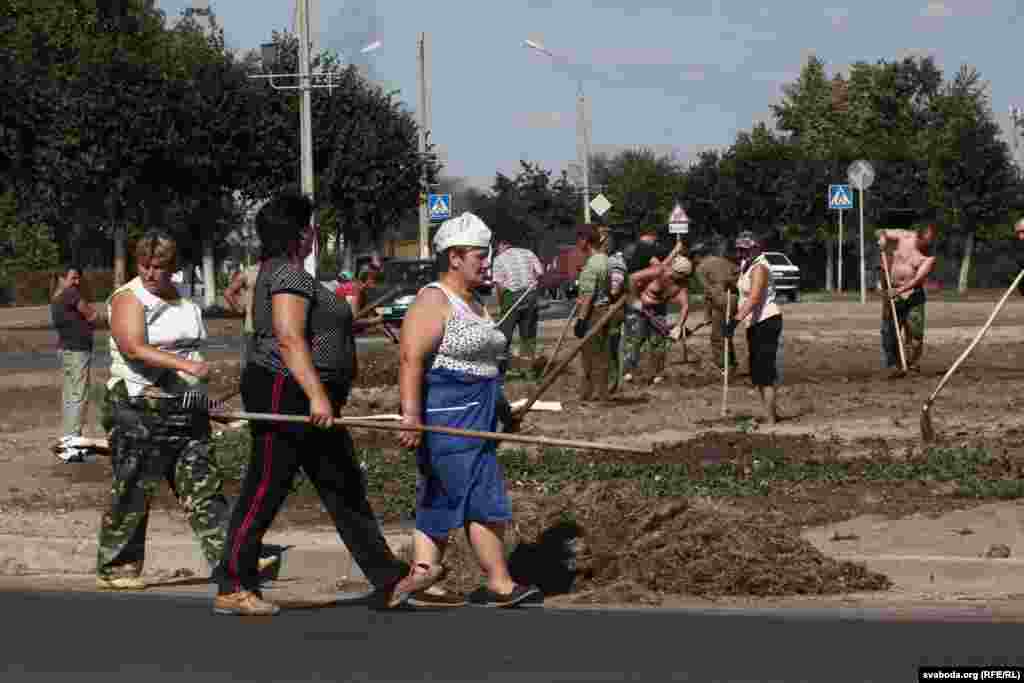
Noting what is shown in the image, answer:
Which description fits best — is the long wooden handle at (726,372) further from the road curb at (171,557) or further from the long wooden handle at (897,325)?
the road curb at (171,557)

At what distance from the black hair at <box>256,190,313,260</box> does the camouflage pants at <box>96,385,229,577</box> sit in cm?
126

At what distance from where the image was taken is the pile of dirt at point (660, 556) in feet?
31.4

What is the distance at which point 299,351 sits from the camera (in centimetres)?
855

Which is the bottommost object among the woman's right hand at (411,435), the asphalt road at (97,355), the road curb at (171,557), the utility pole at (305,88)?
the asphalt road at (97,355)

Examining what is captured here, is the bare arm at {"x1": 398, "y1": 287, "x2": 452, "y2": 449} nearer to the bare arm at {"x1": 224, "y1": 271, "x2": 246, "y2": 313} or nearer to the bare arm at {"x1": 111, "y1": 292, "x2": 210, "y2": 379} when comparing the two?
the bare arm at {"x1": 111, "y1": 292, "x2": 210, "y2": 379}

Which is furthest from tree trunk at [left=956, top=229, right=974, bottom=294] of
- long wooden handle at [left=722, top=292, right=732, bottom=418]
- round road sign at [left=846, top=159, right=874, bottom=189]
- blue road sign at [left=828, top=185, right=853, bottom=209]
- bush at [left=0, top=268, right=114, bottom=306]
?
long wooden handle at [left=722, top=292, right=732, bottom=418]

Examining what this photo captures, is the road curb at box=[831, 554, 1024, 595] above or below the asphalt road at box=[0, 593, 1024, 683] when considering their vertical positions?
below

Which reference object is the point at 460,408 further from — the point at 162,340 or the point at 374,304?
the point at 374,304

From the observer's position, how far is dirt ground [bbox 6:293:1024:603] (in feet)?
31.8

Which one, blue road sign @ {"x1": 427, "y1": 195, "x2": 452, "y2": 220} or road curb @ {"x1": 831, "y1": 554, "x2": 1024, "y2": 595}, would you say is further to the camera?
blue road sign @ {"x1": 427, "y1": 195, "x2": 452, "y2": 220}

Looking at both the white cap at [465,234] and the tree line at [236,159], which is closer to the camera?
the white cap at [465,234]

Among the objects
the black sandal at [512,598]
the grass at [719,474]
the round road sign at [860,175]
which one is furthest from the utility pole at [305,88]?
the black sandal at [512,598]

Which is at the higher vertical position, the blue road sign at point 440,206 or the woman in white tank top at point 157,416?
the blue road sign at point 440,206

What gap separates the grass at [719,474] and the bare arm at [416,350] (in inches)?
133
